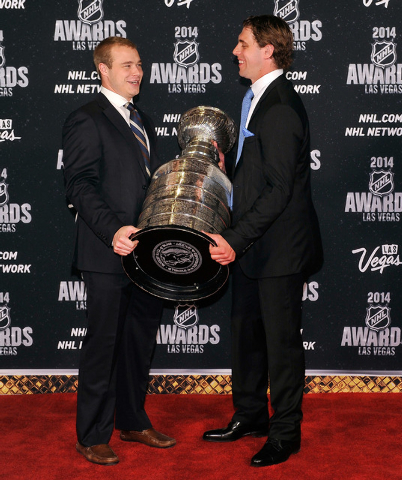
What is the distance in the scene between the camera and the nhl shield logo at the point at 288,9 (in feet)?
14.9

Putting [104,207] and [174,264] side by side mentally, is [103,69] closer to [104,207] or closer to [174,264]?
[104,207]

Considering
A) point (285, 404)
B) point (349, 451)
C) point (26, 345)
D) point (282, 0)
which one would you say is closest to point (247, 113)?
point (282, 0)

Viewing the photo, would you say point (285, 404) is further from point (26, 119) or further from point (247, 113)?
point (26, 119)

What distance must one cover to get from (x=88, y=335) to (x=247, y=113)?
5.17ft

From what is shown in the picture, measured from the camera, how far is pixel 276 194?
331 cm

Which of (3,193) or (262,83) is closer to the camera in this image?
(262,83)

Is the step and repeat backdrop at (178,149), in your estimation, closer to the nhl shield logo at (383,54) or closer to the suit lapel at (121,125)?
the nhl shield logo at (383,54)

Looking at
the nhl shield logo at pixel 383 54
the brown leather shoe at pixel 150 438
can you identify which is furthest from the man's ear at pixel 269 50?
the brown leather shoe at pixel 150 438

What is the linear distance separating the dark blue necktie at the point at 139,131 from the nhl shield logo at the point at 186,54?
0.91m

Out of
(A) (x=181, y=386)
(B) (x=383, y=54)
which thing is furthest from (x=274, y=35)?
(A) (x=181, y=386)

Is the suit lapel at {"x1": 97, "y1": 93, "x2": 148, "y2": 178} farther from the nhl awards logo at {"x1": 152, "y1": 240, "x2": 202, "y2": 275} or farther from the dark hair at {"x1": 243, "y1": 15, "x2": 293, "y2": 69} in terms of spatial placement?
the dark hair at {"x1": 243, "y1": 15, "x2": 293, "y2": 69}

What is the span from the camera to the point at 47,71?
4.58 m

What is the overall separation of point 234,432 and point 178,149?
6.82 ft

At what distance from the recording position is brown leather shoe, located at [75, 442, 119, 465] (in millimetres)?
3479
